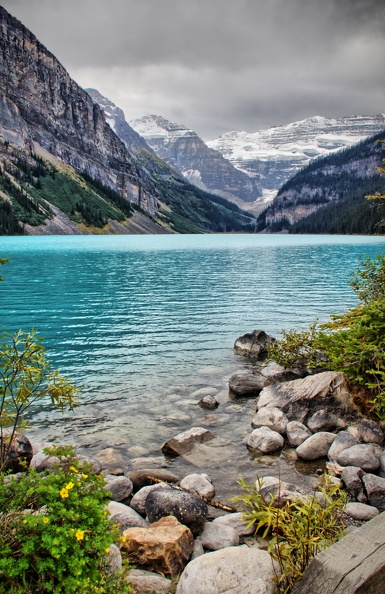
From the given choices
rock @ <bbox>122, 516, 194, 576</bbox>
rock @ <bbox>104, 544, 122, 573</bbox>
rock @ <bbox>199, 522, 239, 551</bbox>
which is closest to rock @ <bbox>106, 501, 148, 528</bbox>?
rock @ <bbox>122, 516, 194, 576</bbox>

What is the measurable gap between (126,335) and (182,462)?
51.1 feet

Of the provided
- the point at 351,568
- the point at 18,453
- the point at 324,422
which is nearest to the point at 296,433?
the point at 324,422

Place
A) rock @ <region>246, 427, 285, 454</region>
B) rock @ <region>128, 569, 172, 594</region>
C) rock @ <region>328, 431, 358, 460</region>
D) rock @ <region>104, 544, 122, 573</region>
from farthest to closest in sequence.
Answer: rock @ <region>246, 427, 285, 454</region>, rock @ <region>328, 431, 358, 460</region>, rock @ <region>128, 569, 172, 594</region>, rock @ <region>104, 544, 122, 573</region>

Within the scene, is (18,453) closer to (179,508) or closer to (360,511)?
(179,508)

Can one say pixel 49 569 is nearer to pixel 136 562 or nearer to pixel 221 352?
pixel 136 562

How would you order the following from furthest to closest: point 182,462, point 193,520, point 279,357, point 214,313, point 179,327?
point 214,313
point 179,327
point 279,357
point 182,462
point 193,520

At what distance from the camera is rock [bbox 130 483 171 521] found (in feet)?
28.8

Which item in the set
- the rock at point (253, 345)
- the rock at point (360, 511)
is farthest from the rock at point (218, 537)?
the rock at point (253, 345)

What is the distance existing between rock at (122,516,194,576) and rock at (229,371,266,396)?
9.90 meters

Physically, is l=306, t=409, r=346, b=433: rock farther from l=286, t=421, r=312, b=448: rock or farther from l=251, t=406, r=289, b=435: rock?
l=251, t=406, r=289, b=435: rock

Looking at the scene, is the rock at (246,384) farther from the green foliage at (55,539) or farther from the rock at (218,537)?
the green foliage at (55,539)

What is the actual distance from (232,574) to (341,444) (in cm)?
650

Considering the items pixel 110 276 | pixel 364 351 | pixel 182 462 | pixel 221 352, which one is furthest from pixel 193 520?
pixel 110 276

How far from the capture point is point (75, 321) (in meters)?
30.0
